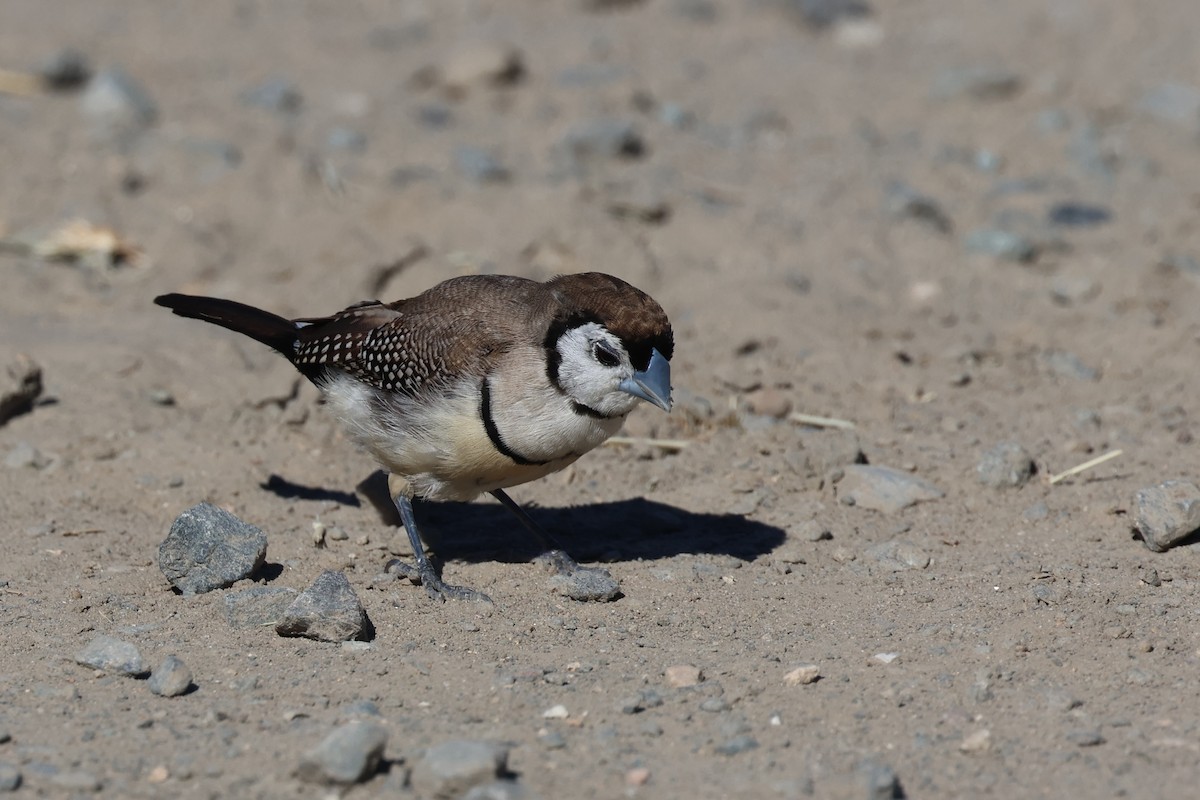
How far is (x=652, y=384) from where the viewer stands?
17.8 feet

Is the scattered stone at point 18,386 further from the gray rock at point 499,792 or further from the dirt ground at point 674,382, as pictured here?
the gray rock at point 499,792

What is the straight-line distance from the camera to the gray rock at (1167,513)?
5.73 meters

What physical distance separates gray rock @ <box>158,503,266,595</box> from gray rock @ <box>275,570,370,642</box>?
1.63ft

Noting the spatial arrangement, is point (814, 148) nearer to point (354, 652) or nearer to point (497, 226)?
point (497, 226)

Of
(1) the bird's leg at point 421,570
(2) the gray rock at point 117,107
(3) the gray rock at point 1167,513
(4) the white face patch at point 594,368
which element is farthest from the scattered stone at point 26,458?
(3) the gray rock at point 1167,513

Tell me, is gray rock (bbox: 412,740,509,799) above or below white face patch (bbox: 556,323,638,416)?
below

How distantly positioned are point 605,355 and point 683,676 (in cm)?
131

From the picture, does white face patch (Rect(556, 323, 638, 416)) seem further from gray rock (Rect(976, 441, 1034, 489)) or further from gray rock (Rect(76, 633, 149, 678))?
gray rock (Rect(976, 441, 1034, 489))

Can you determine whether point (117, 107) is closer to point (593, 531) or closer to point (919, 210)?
point (919, 210)

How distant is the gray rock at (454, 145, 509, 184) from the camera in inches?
384

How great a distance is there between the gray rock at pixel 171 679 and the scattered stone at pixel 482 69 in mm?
7276

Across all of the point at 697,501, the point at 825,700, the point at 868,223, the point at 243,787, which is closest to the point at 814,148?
the point at 868,223

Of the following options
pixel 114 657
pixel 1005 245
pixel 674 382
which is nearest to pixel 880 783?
pixel 114 657

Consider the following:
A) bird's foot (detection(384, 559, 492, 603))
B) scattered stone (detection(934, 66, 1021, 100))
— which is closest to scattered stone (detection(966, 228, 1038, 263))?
scattered stone (detection(934, 66, 1021, 100))
